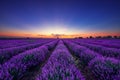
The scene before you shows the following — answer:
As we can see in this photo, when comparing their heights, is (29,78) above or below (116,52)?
below

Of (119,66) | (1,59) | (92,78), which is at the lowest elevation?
(92,78)

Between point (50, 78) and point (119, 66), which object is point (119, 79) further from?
point (50, 78)

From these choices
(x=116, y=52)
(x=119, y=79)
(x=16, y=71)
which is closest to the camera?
(x=119, y=79)

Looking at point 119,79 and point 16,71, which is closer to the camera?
point 119,79

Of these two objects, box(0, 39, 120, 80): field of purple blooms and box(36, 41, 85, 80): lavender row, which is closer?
box(36, 41, 85, 80): lavender row

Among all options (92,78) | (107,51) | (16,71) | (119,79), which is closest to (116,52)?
(107,51)

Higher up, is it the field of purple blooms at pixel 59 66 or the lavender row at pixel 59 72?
the lavender row at pixel 59 72

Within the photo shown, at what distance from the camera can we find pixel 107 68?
3717 millimetres

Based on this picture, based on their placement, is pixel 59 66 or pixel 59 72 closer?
pixel 59 72

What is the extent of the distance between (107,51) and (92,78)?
460cm

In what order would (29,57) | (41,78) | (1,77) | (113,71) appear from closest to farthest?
(41,78)
(1,77)
(113,71)
(29,57)

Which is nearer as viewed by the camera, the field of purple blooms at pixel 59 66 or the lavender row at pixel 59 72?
the lavender row at pixel 59 72

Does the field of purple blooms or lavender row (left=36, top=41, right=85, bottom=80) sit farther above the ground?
lavender row (left=36, top=41, right=85, bottom=80)

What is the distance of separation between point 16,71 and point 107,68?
3.06 metres
